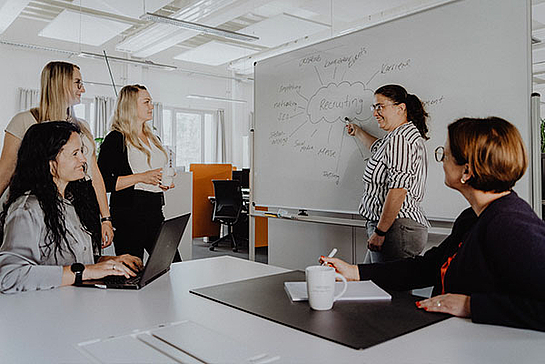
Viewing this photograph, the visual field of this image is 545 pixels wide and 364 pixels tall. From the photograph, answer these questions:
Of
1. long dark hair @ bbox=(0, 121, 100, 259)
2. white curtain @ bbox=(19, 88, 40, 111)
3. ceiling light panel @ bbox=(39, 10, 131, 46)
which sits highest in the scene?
ceiling light panel @ bbox=(39, 10, 131, 46)

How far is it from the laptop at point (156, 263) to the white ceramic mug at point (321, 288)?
1.53ft

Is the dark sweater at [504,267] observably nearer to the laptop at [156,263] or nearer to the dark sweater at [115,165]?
the laptop at [156,263]

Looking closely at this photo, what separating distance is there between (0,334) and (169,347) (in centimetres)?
38

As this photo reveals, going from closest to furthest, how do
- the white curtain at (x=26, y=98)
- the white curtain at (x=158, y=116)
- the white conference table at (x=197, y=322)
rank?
1. the white conference table at (x=197, y=322)
2. the white curtain at (x=26, y=98)
3. the white curtain at (x=158, y=116)

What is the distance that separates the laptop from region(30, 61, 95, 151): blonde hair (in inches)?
38.4

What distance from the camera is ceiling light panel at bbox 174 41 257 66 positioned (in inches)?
279

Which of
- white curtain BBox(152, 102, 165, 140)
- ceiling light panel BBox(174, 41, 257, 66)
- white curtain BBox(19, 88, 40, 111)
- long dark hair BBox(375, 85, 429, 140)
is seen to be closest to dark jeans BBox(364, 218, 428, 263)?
long dark hair BBox(375, 85, 429, 140)

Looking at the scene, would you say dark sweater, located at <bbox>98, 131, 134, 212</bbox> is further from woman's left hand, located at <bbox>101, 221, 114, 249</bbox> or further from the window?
the window

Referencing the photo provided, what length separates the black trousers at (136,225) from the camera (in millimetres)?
2297

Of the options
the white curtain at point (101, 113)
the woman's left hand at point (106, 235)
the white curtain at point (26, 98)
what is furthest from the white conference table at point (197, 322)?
the white curtain at point (101, 113)

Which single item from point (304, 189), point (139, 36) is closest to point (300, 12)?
point (139, 36)

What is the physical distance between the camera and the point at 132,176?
2293 millimetres

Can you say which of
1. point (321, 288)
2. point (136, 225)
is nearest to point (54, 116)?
point (136, 225)

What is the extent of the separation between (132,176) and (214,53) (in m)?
5.58
